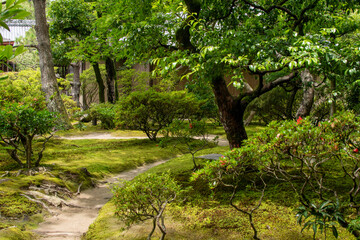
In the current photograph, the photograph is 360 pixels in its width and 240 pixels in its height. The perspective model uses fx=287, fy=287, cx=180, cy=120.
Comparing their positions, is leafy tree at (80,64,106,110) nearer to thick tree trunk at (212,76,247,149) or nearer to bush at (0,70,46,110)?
bush at (0,70,46,110)

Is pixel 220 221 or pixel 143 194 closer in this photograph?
pixel 143 194

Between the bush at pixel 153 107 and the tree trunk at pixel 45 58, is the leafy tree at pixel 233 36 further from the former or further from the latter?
the tree trunk at pixel 45 58

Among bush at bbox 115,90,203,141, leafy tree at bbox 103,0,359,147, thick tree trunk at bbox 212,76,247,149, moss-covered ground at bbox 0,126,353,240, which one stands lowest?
moss-covered ground at bbox 0,126,353,240

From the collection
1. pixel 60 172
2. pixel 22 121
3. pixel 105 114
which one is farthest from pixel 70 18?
pixel 60 172

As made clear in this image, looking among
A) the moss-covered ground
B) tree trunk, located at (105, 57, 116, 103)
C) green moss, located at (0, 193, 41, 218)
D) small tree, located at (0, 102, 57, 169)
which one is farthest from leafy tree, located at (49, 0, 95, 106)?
green moss, located at (0, 193, 41, 218)

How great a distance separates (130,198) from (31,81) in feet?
48.3

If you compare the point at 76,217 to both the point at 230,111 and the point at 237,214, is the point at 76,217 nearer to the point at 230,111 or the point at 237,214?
the point at 237,214

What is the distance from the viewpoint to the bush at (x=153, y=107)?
33.9ft

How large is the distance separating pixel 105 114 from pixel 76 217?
1033 centimetres

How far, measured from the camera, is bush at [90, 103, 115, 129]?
1452 cm

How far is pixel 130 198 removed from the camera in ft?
10.5

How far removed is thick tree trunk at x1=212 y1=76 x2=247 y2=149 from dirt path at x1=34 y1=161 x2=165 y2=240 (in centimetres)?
240

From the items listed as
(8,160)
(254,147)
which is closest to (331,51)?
(254,147)

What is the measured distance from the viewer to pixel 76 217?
457 cm
